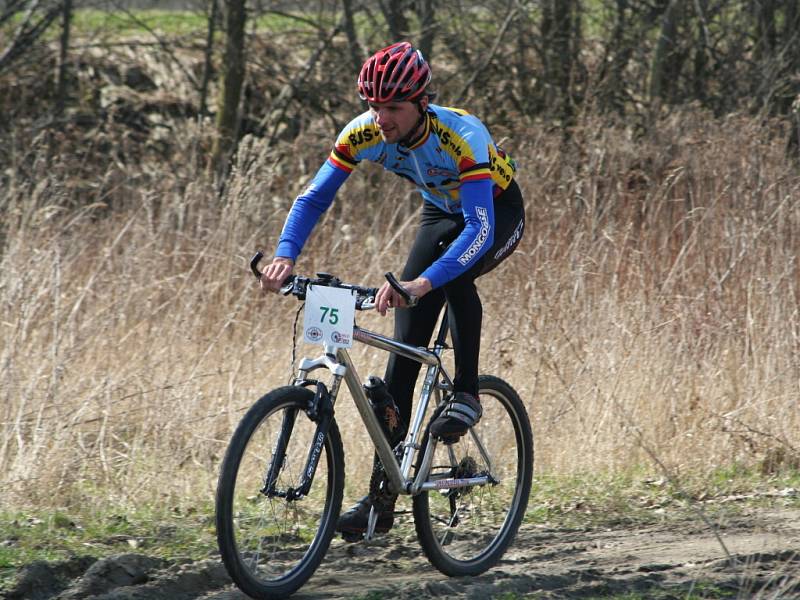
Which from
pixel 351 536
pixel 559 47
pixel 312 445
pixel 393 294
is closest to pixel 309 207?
pixel 393 294

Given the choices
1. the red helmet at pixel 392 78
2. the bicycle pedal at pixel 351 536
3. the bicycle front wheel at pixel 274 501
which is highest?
the red helmet at pixel 392 78

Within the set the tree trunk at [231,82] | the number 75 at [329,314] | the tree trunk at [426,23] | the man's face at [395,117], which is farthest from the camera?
the tree trunk at [426,23]

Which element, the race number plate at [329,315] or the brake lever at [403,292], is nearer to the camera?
the brake lever at [403,292]

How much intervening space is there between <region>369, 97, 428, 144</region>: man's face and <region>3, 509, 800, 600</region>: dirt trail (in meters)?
1.76

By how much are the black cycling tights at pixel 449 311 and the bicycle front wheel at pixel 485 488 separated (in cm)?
23

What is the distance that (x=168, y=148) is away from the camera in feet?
42.2

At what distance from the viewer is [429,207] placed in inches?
191

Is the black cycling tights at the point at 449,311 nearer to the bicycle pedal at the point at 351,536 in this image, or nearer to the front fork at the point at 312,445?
the bicycle pedal at the point at 351,536

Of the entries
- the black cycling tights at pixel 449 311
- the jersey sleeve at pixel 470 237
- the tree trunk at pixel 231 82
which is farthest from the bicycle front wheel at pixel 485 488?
the tree trunk at pixel 231 82

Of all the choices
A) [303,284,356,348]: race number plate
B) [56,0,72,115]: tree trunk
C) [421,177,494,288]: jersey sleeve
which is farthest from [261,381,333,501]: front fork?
[56,0,72,115]: tree trunk

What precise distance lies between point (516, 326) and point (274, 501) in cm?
329

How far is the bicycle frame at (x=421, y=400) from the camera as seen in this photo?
400 centimetres

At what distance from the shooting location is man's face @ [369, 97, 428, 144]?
4227 mm

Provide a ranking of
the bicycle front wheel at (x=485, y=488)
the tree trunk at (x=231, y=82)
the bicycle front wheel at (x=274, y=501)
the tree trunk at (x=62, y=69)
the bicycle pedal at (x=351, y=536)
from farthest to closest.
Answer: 1. the tree trunk at (x=62, y=69)
2. the tree trunk at (x=231, y=82)
3. the bicycle front wheel at (x=485, y=488)
4. the bicycle pedal at (x=351, y=536)
5. the bicycle front wheel at (x=274, y=501)
